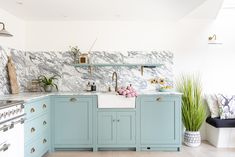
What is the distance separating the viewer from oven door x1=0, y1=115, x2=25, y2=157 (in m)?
2.10

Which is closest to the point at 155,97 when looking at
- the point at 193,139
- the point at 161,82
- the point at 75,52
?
the point at 161,82

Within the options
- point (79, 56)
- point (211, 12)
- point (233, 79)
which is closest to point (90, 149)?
point (79, 56)

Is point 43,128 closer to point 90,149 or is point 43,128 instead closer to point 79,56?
point 90,149

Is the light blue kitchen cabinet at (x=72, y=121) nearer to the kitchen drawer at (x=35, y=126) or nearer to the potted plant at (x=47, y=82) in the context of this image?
the kitchen drawer at (x=35, y=126)

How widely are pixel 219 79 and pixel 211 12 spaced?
4.20 ft

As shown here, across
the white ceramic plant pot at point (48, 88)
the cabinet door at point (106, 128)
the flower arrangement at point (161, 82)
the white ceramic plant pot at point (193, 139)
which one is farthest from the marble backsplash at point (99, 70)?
the white ceramic plant pot at point (193, 139)

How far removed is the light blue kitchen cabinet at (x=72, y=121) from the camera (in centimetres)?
346

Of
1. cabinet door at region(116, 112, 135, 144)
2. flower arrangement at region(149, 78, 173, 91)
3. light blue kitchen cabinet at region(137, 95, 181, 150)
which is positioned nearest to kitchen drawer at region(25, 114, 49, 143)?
cabinet door at region(116, 112, 135, 144)

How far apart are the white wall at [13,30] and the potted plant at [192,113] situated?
3.14 metres

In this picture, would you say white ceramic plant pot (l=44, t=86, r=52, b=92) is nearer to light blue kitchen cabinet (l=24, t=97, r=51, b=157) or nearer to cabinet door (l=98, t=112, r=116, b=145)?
light blue kitchen cabinet (l=24, t=97, r=51, b=157)

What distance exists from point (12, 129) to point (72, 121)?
1268 millimetres

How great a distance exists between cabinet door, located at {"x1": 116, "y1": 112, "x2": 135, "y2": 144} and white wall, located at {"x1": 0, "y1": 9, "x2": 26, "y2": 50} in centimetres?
218

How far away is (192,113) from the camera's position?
3.74 meters

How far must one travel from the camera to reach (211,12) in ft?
Result: 12.8
